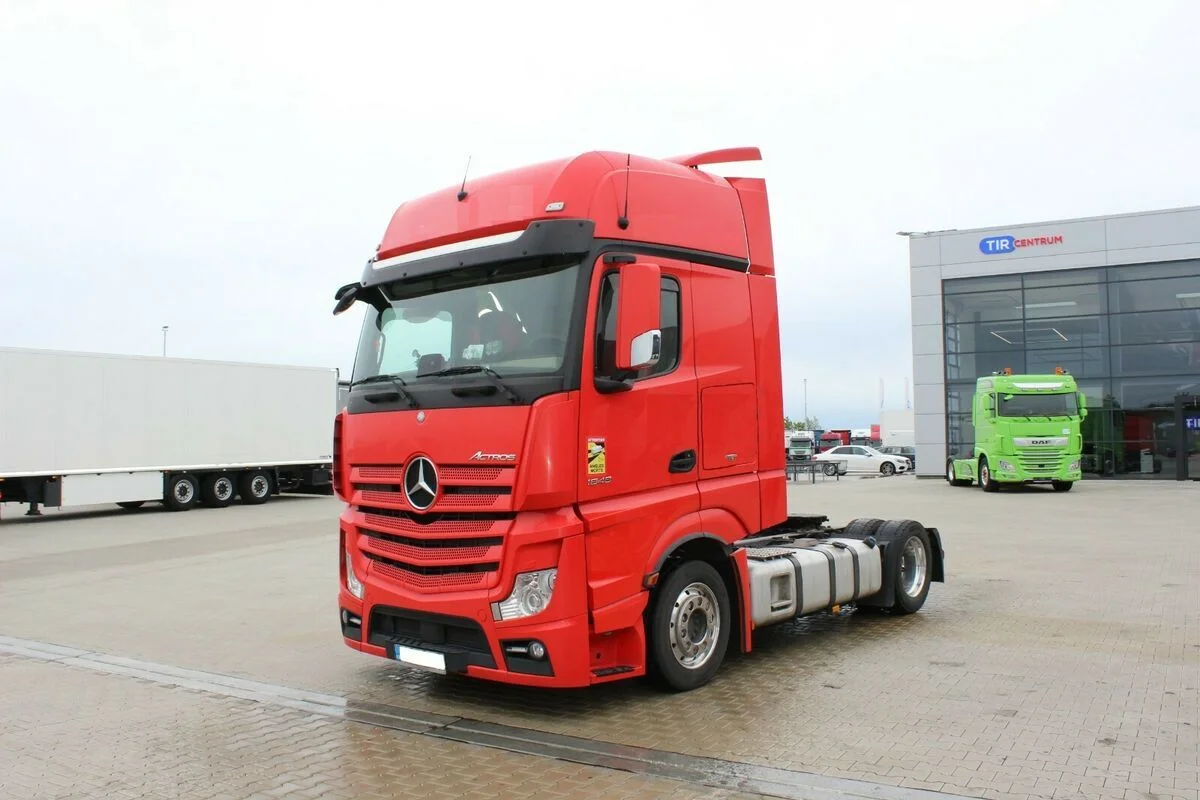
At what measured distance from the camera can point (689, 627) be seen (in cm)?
610

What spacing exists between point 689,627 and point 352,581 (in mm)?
2180

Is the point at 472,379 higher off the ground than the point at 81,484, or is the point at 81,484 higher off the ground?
the point at 472,379

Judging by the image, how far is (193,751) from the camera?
5.23 metres

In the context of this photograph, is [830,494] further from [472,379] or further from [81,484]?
[472,379]

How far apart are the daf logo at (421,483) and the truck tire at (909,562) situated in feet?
14.6

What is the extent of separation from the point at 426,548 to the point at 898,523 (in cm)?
471

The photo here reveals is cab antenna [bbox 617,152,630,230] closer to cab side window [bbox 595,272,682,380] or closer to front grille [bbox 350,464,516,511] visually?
cab side window [bbox 595,272,682,380]

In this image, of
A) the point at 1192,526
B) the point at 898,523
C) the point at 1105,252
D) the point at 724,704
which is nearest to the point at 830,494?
the point at 1192,526

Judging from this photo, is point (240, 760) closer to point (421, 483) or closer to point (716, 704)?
point (421, 483)

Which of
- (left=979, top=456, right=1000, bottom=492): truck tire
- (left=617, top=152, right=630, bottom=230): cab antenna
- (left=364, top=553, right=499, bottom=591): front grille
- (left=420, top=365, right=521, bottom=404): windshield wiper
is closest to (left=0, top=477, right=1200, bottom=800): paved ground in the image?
(left=364, top=553, right=499, bottom=591): front grille

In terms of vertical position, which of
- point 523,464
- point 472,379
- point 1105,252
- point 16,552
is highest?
point 1105,252

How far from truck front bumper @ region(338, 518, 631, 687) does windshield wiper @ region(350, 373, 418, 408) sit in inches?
44.6

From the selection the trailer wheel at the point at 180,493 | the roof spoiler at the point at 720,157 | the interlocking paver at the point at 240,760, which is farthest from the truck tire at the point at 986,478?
the interlocking paver at the point at 240,760

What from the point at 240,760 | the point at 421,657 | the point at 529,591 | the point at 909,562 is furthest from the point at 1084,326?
the point at 240,760
